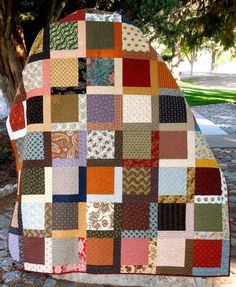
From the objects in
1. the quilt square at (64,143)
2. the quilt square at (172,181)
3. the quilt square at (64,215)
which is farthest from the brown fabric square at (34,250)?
the quilt square at (172,181)

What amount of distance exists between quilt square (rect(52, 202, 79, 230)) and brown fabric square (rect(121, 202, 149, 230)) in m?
0.28

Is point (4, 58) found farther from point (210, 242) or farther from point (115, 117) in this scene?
point (210, 242)

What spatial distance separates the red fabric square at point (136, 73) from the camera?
2627 millimetres

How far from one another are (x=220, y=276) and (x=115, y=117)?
1.15 metres

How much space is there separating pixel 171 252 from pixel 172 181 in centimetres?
43

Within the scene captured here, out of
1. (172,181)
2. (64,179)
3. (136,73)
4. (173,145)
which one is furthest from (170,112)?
(64,179)

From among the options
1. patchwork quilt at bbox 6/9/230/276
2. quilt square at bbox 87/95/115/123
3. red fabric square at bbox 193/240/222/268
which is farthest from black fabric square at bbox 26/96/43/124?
red fabric square at bbox 193/240/222/268

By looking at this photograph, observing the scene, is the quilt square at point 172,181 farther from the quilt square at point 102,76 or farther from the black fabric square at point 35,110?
the black fabric square at point 35,110

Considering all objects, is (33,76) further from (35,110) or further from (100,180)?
(100,180)

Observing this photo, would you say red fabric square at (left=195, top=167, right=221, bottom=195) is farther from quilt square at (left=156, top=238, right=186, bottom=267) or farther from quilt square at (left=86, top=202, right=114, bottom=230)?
quilt square at (left=86, top=202, right=114, bottom=230)

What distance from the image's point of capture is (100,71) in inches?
103

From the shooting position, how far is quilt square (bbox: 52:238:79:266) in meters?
2.64

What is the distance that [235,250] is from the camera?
3.39 m

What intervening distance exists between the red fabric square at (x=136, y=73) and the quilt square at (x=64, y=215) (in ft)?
2.60
